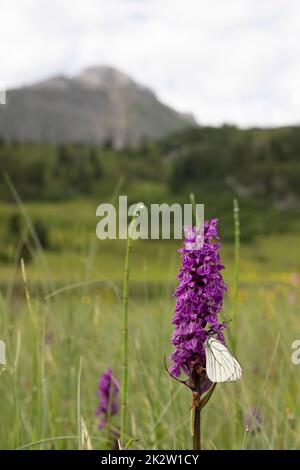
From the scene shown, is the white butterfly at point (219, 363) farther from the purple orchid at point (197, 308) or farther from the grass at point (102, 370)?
the grass at point (102, 370)

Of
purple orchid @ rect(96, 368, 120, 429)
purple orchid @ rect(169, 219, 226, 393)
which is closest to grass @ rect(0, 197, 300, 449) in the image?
purple orchid @ rect(96, 368, 120, 429)

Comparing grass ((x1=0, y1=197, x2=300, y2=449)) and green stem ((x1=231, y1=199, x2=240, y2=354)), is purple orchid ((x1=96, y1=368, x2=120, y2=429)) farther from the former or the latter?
green stem ((x1=231, y1=199, x2=240, y2=354))

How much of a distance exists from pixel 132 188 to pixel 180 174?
38.9ft

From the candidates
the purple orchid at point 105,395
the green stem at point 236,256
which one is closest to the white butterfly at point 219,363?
the green stem at point 236,256

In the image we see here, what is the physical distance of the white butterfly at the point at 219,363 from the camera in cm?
126

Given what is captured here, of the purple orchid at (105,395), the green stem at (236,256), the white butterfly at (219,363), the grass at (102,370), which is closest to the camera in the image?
the white butterfly at (219,363)

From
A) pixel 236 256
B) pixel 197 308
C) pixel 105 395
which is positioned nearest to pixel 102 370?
pixel 105 395

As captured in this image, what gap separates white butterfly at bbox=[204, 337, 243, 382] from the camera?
1264mm

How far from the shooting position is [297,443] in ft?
10.5

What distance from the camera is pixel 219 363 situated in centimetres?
130
